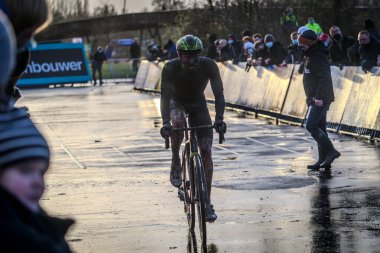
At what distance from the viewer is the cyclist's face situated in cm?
946

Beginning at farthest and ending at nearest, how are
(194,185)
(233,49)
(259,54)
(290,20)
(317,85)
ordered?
(290,20) < (233,49) < (259,54) < (317,85) < (194,185)

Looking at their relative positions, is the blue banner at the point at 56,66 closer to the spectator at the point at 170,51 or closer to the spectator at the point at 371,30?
the spectator at the point at 170,51

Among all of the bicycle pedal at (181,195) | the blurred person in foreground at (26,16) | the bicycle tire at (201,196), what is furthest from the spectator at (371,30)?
the blurred person in foreground at (26,16)

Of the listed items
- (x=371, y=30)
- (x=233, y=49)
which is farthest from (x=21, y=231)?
(x=233, y=49)

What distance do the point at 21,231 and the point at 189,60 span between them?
24.2ft

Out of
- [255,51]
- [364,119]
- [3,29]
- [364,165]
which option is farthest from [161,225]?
[255,51]

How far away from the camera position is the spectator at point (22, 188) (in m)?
2.17

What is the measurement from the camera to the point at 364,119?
18.2 metres

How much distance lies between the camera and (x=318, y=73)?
555 inches

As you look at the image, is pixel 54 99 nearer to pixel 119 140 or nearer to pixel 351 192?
pixel 119 140

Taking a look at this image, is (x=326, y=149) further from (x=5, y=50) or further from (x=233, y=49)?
(x=233, y=49)

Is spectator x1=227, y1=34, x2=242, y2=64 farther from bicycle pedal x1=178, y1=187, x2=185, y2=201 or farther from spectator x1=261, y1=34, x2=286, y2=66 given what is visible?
bicycle pedal x1=178, y1=187, x2=185, y2=201

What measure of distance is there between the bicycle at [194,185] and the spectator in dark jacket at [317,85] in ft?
14.9

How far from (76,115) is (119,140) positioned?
8.13 metres
